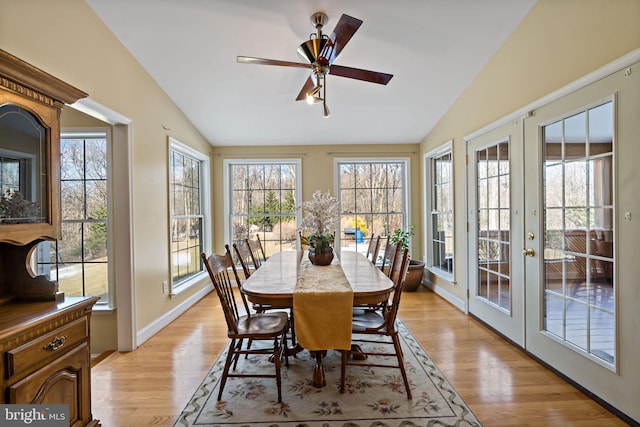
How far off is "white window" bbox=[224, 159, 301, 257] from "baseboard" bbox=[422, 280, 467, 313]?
7.40 feet

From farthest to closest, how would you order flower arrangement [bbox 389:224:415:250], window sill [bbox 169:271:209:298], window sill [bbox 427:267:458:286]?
1. flower arrangement [bbox 389:224:415:250]
2. window sill [bbox 427:267:458:286]
3. window sill [bbox 169:271:209:298]

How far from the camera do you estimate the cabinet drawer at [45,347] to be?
132 centimetres

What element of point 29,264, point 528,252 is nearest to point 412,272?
point 528,252

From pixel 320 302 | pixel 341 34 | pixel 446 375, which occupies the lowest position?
pixel 446 375

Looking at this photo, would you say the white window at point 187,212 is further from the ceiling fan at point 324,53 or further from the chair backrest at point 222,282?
the ceiling fan at point 324,53

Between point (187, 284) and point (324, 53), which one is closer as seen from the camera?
point (324, 53)

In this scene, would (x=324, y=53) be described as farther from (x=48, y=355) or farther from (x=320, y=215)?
(x=48, y=355)

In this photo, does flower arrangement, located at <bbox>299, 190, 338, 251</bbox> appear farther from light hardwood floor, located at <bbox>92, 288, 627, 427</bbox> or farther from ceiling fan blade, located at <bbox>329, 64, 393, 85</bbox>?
light hardwood floor, located at <bbox>92, 288, 627, 427</bbox>

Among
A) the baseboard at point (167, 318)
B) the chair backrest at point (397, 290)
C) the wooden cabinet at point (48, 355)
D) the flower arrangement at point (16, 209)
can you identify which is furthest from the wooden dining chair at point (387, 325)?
the baseboard at point (167, 318)

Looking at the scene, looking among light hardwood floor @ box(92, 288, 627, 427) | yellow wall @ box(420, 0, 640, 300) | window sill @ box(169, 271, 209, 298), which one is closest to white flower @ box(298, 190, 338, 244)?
light hardwood floor @ box(92, 288, 627, 427)

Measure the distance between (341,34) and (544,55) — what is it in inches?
64.9

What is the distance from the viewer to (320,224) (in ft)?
9.07

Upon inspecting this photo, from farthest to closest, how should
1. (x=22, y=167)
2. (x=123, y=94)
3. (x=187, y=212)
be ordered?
1. (x=187, y=212)
2. (x=123, y=94)
3. (x=22, y=167)

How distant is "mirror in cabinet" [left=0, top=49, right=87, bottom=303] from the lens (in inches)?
59.2
